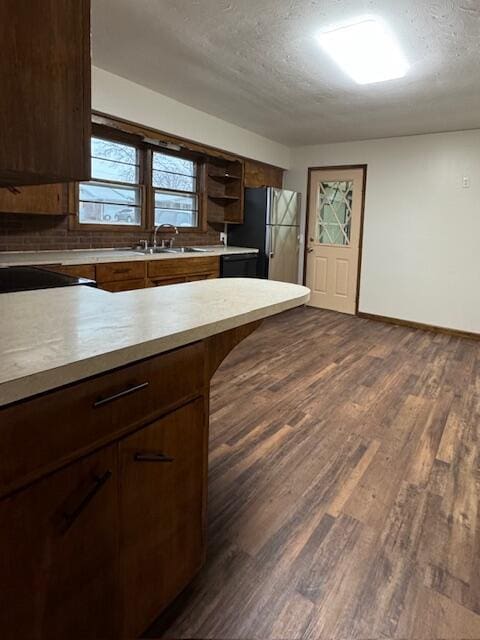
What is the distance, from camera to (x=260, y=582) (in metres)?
1.44

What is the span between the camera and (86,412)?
2.88ft

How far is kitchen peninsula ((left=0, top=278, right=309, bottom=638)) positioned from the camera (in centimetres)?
80

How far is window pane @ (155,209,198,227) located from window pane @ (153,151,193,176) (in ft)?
1.46

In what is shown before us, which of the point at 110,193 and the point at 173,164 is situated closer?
the point at 110,193

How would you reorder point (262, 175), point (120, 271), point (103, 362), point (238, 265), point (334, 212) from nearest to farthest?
point (103, 362) < point (120, 271) < point (238, 265) < point (262, 175) < point (334, 212)

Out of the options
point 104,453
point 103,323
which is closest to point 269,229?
point 103,323

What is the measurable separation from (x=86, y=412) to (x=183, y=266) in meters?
3.33

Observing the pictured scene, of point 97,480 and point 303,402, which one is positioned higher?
point 97,480

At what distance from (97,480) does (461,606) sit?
129cm

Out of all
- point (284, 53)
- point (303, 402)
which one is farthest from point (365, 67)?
point (303, 402)

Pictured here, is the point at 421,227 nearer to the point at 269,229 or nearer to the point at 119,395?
the point at 269,229

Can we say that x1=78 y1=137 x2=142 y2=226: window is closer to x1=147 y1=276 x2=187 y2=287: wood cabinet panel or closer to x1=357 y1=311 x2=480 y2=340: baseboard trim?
x1=147 y1=276 x2=187 y2=287: wood cabinet panel

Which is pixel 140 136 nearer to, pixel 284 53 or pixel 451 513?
pixel 284 53

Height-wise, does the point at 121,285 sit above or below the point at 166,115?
below
